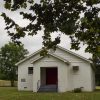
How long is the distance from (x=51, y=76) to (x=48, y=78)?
0.47m

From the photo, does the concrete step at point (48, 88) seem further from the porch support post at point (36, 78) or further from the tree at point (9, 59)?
the tree at point (9, 59)

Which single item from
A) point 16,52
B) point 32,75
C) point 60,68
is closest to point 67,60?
point 60,68

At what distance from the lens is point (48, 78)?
46531 mm

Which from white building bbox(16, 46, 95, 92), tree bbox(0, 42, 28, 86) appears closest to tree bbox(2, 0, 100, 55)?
white building bbox(16, 46, 95, 92)

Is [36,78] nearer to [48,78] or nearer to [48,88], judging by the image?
[48,88]

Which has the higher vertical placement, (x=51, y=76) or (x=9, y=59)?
(x=9, y=59)

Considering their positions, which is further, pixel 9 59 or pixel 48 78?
pixel 9 59

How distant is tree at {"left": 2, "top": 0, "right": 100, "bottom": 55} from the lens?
10203mm

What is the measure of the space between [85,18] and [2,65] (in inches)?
2548

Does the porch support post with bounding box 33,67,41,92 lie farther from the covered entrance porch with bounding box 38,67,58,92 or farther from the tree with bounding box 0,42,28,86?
the tree with bounding box 0,42,28,86

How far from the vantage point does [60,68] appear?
42906 mm

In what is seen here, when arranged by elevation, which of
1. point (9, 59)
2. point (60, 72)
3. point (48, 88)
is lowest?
point (48, 88)

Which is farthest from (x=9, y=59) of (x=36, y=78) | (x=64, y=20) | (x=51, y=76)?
(x=64, y=20)

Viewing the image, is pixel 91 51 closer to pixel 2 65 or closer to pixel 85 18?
pixel 85 18
